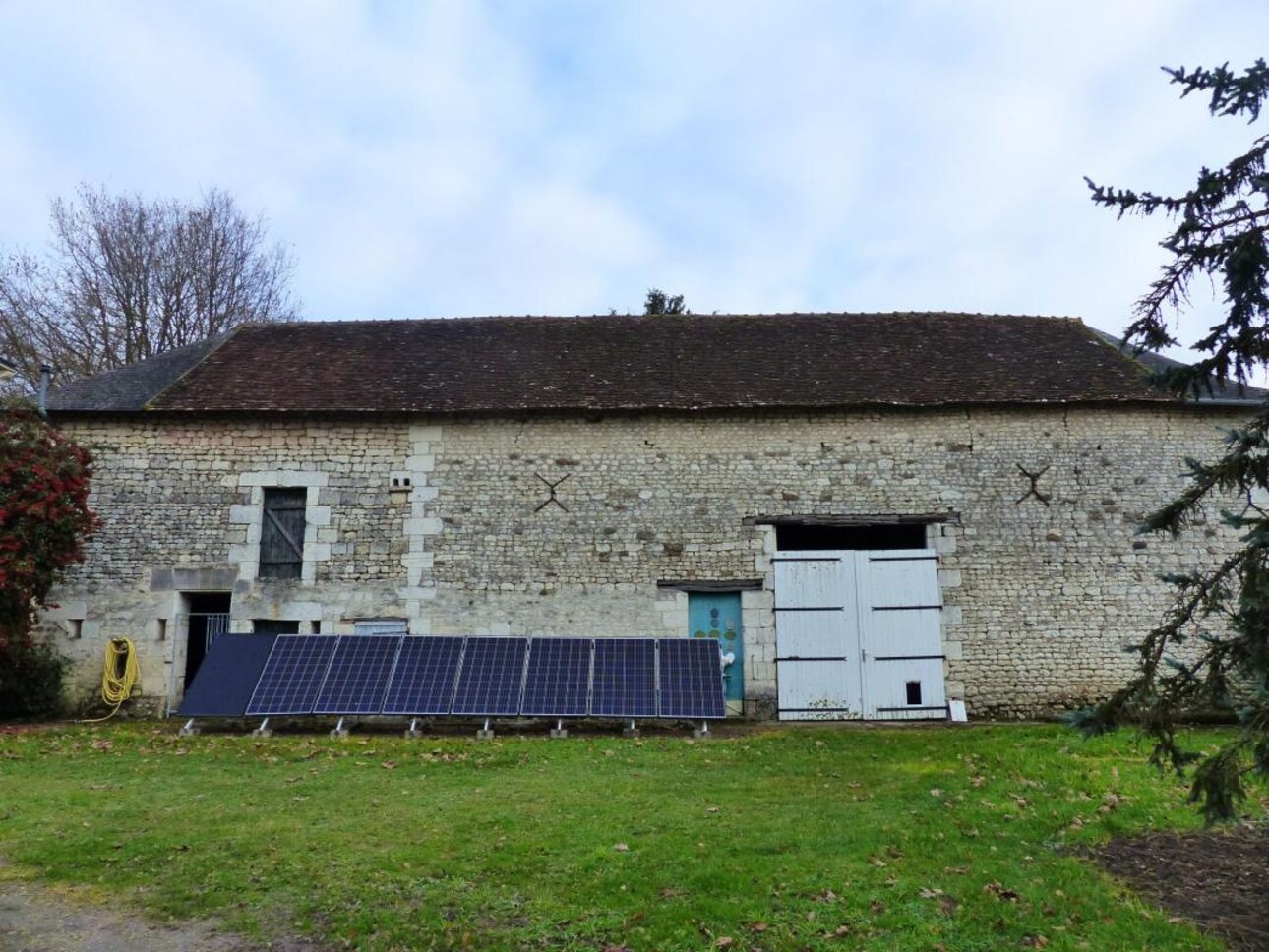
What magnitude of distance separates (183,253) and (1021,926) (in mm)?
21939

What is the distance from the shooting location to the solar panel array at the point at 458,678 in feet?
31.4

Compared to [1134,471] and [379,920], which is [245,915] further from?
[1134,471]

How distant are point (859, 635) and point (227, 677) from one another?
294 inches

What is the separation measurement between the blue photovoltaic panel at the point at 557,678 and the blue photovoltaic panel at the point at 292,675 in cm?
233

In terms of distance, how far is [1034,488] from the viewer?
11273 mm

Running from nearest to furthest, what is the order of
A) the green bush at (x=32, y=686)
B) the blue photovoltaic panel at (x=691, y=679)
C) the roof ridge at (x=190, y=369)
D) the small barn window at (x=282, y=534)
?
the blue photovoltaic panel at (x=691, y=679)
the green bush at (x=32, y=686)
the small barn window at (x=282, y=534)
the roof ridge at (x=190, y=369)

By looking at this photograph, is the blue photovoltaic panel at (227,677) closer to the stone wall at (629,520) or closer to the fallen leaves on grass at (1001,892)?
Result: the stone wall at (629,520)

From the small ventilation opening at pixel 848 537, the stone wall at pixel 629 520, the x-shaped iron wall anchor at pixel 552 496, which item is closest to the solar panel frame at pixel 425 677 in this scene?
the stone wall at pixel 629 520

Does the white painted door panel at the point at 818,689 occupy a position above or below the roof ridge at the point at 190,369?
below

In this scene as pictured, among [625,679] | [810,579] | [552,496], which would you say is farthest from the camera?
[552,496]

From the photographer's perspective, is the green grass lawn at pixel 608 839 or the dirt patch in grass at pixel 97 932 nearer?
the dirt patch in grass at pixel 97 932

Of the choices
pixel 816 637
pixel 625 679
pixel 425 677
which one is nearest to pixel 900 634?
pixel 816 637

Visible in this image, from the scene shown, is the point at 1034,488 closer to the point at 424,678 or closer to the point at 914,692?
the point at 914,692

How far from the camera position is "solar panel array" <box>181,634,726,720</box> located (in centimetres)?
958
